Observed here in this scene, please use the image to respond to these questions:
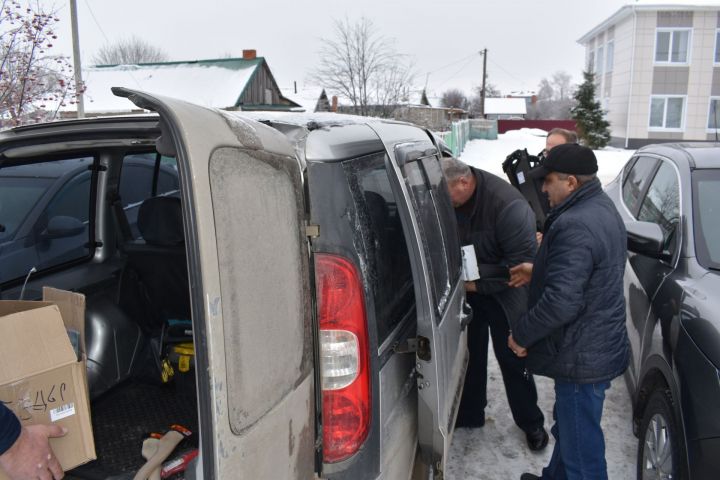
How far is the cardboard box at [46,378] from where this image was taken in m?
1.71

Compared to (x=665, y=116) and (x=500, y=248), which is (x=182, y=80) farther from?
(x=665, y=116)

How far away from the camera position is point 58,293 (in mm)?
2258

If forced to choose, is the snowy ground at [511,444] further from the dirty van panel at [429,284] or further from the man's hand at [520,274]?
the man's hand at [520,274]

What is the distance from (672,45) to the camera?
101 ft

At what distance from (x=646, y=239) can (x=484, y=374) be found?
135 cm

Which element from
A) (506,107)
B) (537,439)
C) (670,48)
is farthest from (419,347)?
A: (506,107)

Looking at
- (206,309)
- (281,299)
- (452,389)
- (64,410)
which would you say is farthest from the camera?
(452,389)

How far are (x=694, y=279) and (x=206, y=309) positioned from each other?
2.56 meters

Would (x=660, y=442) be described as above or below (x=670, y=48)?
below

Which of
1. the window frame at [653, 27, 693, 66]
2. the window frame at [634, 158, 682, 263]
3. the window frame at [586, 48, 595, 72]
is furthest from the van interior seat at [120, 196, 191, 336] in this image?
the window frame at [586, 48, 595, 72]

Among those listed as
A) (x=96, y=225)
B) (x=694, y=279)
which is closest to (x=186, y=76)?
(x=96, y=225)

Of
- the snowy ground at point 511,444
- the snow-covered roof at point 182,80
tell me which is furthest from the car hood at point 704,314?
the snow-covered roof at point 182,80

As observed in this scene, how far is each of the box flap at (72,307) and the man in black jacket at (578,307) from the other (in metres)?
1.96

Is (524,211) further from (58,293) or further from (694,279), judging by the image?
(58,293)
